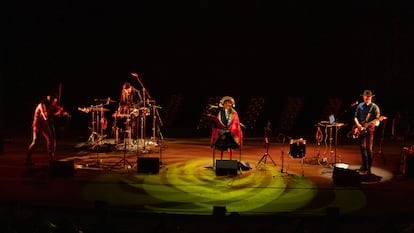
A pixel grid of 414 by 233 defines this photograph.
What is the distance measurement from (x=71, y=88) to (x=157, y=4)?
21.1ft

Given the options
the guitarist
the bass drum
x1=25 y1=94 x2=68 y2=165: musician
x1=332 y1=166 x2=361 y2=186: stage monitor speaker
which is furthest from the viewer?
x1=25 y1=94 x2=68 y2=165: musician

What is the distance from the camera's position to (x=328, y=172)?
12.8m

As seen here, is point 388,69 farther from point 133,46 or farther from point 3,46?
point 3,46

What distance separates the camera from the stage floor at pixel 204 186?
29.9ft

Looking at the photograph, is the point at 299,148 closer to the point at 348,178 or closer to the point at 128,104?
the point at 348,178

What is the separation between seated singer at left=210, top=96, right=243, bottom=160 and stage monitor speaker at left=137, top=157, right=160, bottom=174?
159cm

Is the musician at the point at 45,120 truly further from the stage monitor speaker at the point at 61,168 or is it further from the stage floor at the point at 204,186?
the stage monitor speaker at the point at 61,168

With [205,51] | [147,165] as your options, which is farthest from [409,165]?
[205,51]

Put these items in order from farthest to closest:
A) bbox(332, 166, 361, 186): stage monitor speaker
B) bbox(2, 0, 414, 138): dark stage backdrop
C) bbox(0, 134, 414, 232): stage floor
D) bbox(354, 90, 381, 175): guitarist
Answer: bbox(2, 0, 414, 138): dark stage backdrop < bbox(354, 90, 381, 175): guitarist < bbox(332, 166, 361, 186): stage monitor speaker < bbox(0, 134, 414, 232): stage floor

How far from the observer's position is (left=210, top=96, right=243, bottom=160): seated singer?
12570 mm

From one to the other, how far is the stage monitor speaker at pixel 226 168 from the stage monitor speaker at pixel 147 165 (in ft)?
4.95

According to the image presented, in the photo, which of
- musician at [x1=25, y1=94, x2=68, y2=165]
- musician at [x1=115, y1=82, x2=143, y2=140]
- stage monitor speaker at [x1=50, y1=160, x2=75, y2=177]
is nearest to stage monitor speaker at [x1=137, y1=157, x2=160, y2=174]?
stage monitor speaker at [x1=50, y1=160, x2=75, y2=177]

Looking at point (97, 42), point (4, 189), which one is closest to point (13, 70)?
point (97, 42)

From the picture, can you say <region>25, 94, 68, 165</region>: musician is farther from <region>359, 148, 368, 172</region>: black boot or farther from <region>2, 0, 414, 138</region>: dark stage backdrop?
<region>2, 0, 414, 138</region>: dark stage backdrop
